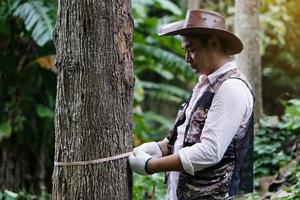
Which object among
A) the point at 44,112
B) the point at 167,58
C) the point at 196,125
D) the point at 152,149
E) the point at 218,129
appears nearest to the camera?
the point at 218,129

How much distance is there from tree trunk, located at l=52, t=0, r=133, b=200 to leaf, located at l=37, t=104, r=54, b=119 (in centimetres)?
460

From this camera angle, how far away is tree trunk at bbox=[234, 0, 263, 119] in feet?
22.3

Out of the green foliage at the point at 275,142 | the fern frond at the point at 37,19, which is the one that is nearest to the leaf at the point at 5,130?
the fern frond at the point at 37,19

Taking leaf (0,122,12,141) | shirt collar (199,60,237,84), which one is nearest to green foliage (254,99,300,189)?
shirt collar (199,60,237,84)

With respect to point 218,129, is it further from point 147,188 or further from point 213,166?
point 147,188

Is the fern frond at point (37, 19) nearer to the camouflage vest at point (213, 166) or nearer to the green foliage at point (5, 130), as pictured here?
the green foliage at point (5, 130)

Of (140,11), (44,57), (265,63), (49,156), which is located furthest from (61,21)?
(265,63)

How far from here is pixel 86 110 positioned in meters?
3.17

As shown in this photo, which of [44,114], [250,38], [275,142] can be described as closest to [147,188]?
[275,142]

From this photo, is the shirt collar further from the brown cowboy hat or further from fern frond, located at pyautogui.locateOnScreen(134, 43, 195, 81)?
fern frond, located at pyautogui.locateOnScreen(134, 43, 195, 81)

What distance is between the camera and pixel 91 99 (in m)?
3.17

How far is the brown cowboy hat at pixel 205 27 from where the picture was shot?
3.12 meters

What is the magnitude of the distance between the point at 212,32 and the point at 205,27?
0.05m

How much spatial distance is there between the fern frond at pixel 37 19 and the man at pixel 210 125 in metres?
4.48
